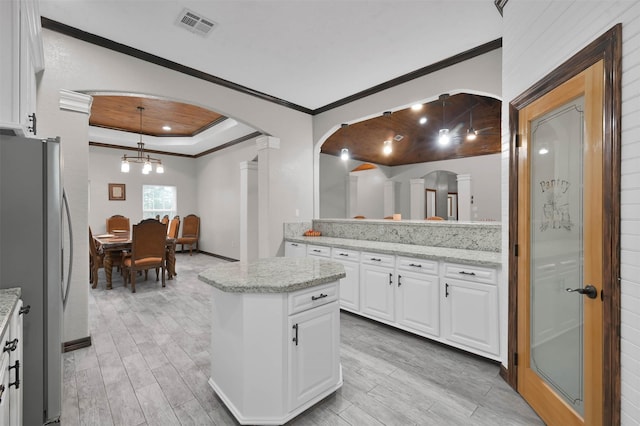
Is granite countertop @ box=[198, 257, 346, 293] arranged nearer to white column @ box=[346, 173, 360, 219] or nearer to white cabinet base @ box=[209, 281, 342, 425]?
white cabinet base @ box=[209, 281, 342, 425]

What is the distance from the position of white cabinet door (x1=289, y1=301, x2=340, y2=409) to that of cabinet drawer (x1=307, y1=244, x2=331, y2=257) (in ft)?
6.06

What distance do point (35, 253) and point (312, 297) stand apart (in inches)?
59.5

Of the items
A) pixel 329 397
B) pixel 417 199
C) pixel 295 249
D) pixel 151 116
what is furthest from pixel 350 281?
pixel 417 199

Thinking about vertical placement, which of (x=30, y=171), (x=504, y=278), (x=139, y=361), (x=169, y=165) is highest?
(x=169, y=165)

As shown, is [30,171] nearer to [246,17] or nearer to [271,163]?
[246,17]

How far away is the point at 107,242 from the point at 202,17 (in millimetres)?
3936

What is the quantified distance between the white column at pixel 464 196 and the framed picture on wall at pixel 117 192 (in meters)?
8.70

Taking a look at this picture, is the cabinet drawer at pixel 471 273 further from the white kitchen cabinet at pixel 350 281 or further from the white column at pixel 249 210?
the white column at pixel 249 210

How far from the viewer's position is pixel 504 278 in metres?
2.31

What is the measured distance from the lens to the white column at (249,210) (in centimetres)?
611

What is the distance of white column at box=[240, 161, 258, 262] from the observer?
611 centimetres

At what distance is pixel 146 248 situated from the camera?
4.73 m

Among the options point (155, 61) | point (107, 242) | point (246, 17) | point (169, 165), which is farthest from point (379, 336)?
point (169, 165)
